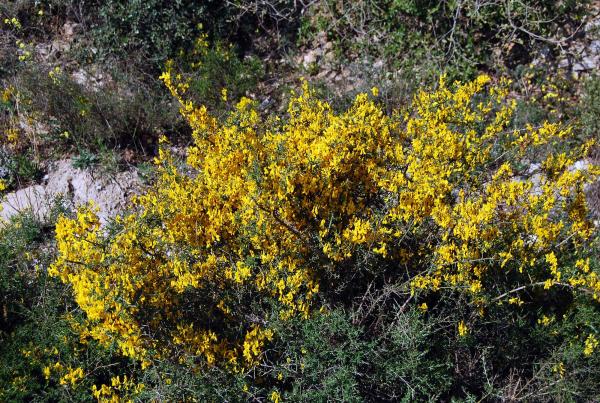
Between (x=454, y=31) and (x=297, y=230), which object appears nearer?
(x=297, y=230)

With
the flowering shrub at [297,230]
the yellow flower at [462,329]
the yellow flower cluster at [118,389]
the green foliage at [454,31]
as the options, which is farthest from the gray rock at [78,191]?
the yellow flower at [462,329]

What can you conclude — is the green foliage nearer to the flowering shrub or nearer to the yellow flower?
the flowering shrub

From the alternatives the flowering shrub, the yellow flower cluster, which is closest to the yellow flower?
the flowering shrub

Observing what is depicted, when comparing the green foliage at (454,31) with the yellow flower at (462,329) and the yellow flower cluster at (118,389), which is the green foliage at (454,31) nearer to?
the yellow flower at (462,329)

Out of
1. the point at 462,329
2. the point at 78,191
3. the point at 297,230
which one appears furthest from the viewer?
the point at 78,191

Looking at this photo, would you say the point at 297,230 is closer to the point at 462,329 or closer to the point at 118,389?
the point at 462,329

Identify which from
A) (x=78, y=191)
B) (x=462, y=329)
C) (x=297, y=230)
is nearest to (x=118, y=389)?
(x=297, y=230)

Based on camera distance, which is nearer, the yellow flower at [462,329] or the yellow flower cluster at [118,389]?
the yellow flower cluster at [118,389]

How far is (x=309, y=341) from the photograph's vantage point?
3.48 meters

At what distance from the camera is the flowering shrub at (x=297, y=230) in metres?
3.25

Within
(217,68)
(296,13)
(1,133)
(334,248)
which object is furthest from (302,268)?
(296,13)

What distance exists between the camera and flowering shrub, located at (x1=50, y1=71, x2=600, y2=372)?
325 centimetres

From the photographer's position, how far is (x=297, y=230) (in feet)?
11.1

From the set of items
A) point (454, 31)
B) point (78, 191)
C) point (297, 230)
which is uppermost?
point (454, 31)
